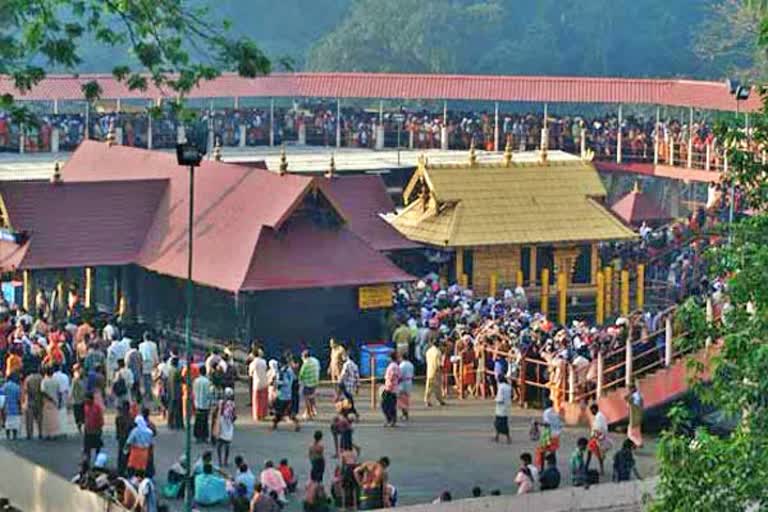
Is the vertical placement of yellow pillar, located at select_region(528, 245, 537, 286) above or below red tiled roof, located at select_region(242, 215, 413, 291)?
below

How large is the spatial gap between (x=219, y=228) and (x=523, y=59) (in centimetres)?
4978

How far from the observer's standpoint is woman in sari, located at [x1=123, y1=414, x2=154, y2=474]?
26344 mm

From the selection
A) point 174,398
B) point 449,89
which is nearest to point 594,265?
point 174,398

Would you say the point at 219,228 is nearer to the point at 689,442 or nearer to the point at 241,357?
the point at 241,357

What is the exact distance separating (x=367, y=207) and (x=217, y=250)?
536 centimetres

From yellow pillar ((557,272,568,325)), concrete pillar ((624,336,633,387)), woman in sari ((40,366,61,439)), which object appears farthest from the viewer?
yellow pillar ((557,272,568,325))

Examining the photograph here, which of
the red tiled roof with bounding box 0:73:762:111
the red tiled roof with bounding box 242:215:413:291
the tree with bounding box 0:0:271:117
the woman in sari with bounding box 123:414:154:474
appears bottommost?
the woman in sari with bounding box 123:414:154:474

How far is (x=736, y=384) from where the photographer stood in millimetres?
18766

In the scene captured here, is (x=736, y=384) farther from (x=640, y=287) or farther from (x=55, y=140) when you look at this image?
(x=55, y=140)

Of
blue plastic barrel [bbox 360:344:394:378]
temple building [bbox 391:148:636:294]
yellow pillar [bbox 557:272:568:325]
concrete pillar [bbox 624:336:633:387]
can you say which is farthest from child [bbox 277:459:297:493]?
yellow pillar [bbox 557:272:568:325]

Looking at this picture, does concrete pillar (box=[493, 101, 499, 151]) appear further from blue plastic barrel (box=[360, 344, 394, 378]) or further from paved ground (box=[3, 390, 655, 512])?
paved ground (box=[3, 390, 655, 512])

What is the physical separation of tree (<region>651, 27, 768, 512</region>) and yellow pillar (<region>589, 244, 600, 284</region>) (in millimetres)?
21634

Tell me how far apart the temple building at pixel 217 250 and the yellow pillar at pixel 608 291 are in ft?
14.6

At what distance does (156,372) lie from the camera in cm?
3058
